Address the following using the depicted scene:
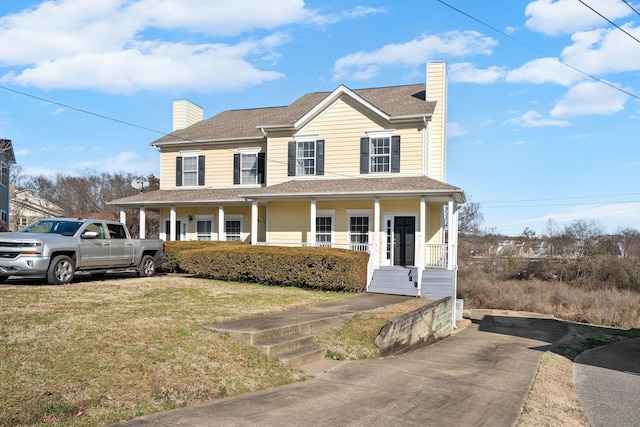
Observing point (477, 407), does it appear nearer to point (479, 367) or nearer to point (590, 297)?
point (479, 367)

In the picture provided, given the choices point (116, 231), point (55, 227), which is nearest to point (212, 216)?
point (116, 231)

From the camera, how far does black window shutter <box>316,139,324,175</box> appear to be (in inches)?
902

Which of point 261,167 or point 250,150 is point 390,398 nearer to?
point 261,167

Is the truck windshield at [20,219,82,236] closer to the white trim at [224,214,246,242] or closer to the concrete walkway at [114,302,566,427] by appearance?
the concrete walkway at [114,302,566,427]

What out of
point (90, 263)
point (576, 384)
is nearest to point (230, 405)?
point (576, 384)

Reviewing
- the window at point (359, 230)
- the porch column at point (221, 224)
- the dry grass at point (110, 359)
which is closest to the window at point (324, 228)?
the window at point (359, 230)

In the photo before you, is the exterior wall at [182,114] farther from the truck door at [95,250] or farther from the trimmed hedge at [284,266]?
the truck door at [95,250]

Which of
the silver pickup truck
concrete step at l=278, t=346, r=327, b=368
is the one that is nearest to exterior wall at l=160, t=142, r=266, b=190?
the silver pickup truck

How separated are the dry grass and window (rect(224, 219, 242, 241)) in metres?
14.0

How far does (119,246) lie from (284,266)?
5308mm

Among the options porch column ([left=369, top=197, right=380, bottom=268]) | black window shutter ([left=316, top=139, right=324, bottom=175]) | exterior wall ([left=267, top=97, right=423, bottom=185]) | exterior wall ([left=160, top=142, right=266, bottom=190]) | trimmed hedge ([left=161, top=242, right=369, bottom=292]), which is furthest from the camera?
exterior wall ([left=160, top=142, right=266, bottom=190])

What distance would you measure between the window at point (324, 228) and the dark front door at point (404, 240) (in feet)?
9.56

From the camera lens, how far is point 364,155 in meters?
22.2

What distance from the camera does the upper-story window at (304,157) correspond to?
23.0 meters
